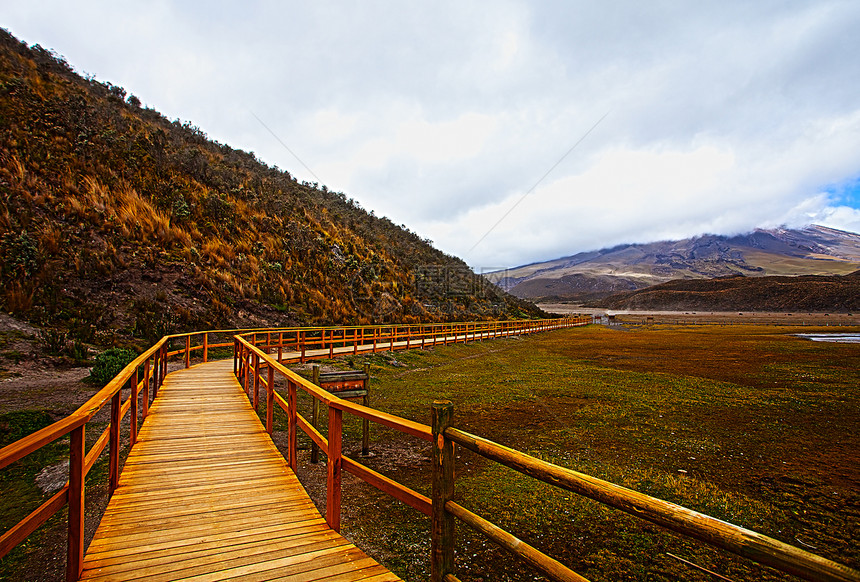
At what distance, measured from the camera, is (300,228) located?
30.2 meters

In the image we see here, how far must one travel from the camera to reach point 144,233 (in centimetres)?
1977

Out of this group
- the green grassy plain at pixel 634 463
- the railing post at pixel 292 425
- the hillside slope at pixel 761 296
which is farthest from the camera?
the hillside slope at pixel 761 296

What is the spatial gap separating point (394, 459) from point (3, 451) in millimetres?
5949

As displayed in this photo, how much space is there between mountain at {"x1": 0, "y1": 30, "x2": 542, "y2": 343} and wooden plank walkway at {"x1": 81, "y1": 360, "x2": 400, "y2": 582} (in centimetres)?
1077

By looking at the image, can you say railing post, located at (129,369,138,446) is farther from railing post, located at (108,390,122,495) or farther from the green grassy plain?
the green grassy plain

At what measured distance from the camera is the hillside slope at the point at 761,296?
308ft

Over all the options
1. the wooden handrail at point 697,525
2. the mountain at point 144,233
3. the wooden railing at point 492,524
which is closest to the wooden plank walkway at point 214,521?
the wooden railing at point 492,524

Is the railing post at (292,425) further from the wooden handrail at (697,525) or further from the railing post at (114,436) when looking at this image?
the wooden handrail at (697,525)

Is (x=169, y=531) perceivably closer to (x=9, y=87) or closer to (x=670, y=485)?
(x=670, y=485)

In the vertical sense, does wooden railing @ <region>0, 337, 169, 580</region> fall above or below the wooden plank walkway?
above

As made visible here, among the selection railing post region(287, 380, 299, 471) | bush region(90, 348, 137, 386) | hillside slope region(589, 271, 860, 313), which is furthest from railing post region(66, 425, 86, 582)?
hillside slope region(589, 271, 860, 313)

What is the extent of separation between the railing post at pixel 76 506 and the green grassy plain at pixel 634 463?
106 inches

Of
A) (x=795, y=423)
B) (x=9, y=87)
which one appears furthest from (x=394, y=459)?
(x=9, y=87)

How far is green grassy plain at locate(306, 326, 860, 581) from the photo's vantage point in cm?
464
